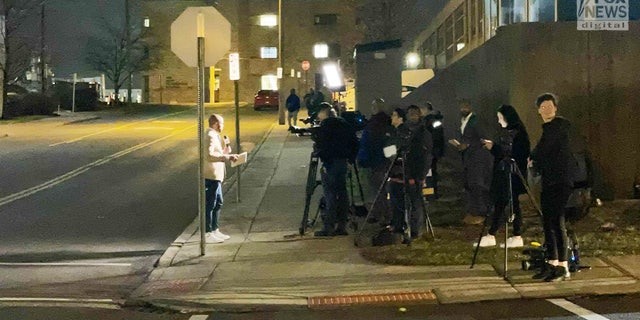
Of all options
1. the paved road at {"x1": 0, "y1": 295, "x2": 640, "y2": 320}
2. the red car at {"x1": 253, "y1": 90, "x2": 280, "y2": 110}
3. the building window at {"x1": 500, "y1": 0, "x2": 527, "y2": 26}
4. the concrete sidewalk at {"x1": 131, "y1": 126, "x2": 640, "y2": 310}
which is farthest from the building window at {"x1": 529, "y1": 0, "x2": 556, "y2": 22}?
the red car at {"x1": 253, "y1": 90, "x2": 280, "y2": 110}

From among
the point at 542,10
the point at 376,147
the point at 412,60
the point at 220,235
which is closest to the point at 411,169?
the point at 376,147

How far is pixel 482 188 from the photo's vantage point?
11.5m

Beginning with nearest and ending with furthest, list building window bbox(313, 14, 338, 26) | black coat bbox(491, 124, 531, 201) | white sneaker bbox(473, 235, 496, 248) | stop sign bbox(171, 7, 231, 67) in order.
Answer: black coat bbox(491, 124, 531, 201), white sneaker bbox(473, 235, 496, 248), stop sign bbox(171, 7, 231, 67), building window bbox(313, 14, 338, 26)

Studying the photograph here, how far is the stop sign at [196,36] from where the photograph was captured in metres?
10.5

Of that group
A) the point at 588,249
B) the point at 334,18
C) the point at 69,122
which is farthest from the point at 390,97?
the point at 334,18

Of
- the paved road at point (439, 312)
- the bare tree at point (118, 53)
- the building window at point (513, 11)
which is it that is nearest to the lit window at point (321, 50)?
the building window at point (513, 11)

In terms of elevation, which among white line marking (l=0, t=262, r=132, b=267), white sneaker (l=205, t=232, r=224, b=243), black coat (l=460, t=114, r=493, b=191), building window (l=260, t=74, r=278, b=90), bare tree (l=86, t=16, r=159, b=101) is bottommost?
white line marking (l=0, t=262, r=132, b=267)

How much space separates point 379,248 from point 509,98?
4270 mm

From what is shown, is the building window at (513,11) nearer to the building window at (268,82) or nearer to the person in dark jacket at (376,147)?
the person in dark jacket at (376,147)

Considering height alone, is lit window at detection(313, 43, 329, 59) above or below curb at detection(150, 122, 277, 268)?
above

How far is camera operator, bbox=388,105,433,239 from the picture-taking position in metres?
10.4

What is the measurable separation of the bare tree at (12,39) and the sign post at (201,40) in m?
35.2

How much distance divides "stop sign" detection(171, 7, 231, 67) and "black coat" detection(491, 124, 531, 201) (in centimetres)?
361

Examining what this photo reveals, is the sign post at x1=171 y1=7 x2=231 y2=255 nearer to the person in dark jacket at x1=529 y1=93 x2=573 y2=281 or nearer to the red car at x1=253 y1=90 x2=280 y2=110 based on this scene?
the person in dark jacket at x1=529 y1=93 x2=573 y2=281
